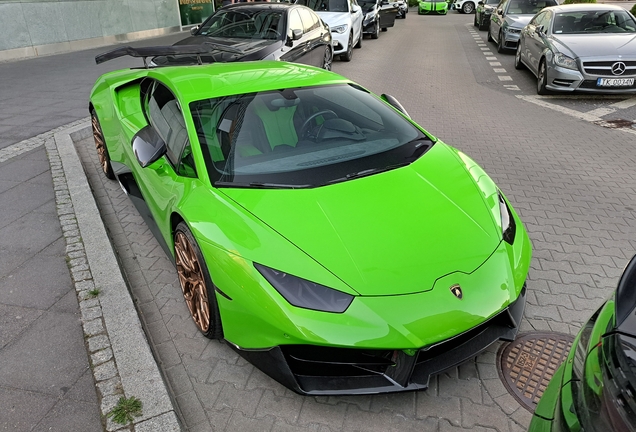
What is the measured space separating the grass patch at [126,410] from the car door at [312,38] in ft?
24.6

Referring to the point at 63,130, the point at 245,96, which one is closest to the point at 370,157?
the point at 245,96

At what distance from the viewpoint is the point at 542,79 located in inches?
348

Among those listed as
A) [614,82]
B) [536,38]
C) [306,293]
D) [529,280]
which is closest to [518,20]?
[536,38]

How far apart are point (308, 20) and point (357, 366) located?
8525 mm

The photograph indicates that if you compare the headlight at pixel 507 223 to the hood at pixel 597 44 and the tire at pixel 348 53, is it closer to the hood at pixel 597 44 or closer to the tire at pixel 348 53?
the hood at pixel 597 44

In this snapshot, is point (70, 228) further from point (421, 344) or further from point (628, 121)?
point (628, 121)

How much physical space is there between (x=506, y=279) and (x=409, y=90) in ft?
25.5

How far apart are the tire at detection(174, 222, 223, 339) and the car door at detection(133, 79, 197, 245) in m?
0.20

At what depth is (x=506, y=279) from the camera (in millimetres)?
2434

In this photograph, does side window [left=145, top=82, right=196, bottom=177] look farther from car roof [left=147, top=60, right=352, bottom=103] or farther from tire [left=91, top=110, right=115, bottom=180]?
tire [left=91, top=110, right=115, bottom=180]

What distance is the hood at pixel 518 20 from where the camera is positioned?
1261 cm

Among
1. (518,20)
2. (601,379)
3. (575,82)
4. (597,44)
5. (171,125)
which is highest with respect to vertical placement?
(171,125)

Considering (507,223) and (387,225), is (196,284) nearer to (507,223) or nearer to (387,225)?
(387,225)

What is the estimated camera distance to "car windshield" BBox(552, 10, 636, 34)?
28.5 ft
